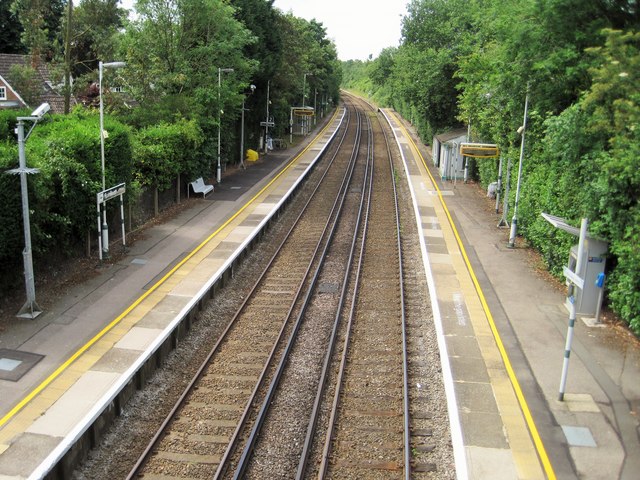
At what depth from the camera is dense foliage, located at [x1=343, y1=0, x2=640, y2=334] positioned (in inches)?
559

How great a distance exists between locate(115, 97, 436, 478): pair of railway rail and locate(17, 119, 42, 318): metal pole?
197 inches

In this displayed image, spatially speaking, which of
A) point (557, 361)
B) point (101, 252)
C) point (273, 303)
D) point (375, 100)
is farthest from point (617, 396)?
point (375, 100)

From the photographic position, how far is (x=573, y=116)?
1662cm

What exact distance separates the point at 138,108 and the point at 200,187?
490 cm

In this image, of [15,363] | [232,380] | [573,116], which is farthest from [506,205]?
[15,363]

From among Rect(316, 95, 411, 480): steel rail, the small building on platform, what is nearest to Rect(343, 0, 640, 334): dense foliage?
Rect(316, 95, 411, 480): steel rail

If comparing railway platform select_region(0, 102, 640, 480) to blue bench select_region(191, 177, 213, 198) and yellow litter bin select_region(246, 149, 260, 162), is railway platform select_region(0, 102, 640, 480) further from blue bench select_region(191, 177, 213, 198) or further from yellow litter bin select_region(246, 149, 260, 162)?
yellow litter bin select_region(246, 149, 260, 162)

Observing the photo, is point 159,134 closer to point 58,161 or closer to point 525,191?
point 58,161

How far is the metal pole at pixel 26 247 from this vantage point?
14.8 m

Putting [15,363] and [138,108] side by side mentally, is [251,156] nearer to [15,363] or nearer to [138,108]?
[138,108]

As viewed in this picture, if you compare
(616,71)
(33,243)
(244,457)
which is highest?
(616,71)

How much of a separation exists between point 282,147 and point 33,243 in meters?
38.1

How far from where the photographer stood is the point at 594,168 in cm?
1597

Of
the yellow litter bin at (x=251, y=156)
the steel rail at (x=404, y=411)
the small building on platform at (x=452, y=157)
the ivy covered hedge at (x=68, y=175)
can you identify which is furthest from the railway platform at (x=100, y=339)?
the yellow litter bin at (x=251, y=156)
